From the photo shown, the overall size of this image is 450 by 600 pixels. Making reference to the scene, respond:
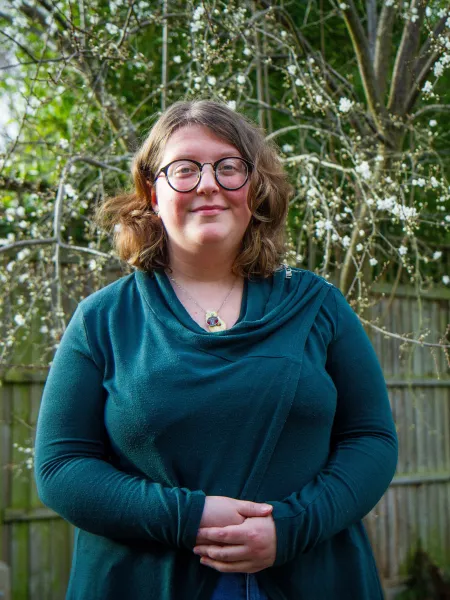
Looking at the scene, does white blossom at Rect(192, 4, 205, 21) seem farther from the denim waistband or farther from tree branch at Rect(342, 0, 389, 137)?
the denim waistband

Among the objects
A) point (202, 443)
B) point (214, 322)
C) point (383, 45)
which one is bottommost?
point (202, 443)

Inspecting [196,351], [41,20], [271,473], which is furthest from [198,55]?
[271,473]

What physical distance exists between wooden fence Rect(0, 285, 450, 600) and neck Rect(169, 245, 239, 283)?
2.25 meters

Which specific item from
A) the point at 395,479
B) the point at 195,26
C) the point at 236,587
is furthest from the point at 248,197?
the point at 395,479

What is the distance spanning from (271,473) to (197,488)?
0.16 m

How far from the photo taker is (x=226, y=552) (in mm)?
1440

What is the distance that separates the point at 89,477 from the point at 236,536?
327mm

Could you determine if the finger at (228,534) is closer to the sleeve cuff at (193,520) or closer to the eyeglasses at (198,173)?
the sleeve cuff at (193,520)

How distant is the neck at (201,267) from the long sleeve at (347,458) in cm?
28

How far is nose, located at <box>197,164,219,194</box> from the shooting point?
1.62 meters

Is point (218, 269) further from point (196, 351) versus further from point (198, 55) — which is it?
point (198, 55)

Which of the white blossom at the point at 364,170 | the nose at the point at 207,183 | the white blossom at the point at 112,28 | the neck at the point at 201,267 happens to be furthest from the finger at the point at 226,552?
the white blossom at the point at 112,28

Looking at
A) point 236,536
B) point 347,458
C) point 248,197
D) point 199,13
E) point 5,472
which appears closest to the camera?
point 236,536

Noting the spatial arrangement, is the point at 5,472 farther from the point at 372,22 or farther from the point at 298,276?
the point at 372,22
